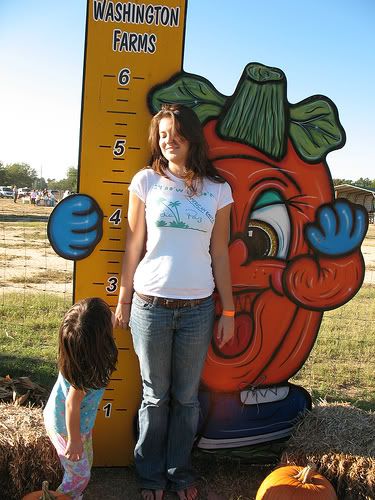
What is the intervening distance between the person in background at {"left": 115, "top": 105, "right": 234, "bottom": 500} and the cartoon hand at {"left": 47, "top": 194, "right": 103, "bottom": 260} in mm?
353

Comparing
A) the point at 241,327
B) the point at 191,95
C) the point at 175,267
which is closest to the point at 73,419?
the point at 175,267

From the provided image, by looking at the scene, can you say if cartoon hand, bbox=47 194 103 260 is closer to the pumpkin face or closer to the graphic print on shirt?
the graphic print on shirt

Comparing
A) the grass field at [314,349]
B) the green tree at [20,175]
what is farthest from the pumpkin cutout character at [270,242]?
the green tree at [20,175]

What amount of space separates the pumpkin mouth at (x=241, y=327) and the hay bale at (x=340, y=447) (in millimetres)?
575

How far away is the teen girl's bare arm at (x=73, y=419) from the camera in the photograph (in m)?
2.32

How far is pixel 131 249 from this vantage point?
272cm

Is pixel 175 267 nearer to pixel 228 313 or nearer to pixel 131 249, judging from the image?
pixel 131 249

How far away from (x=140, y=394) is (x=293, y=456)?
96cm

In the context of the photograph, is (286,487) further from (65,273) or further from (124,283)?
(65,273)

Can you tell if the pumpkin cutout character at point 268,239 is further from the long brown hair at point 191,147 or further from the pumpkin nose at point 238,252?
the long brown hair at point 191,147

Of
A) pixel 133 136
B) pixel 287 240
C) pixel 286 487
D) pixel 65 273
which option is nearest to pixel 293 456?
pixel 286 487

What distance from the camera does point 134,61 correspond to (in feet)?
9.63

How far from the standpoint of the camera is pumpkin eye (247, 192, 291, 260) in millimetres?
3104

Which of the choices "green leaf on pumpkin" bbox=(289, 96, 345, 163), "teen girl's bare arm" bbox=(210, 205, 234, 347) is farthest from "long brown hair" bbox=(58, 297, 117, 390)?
"green leaf on pumpkin" bbox=(289, 96, 345, 163)
